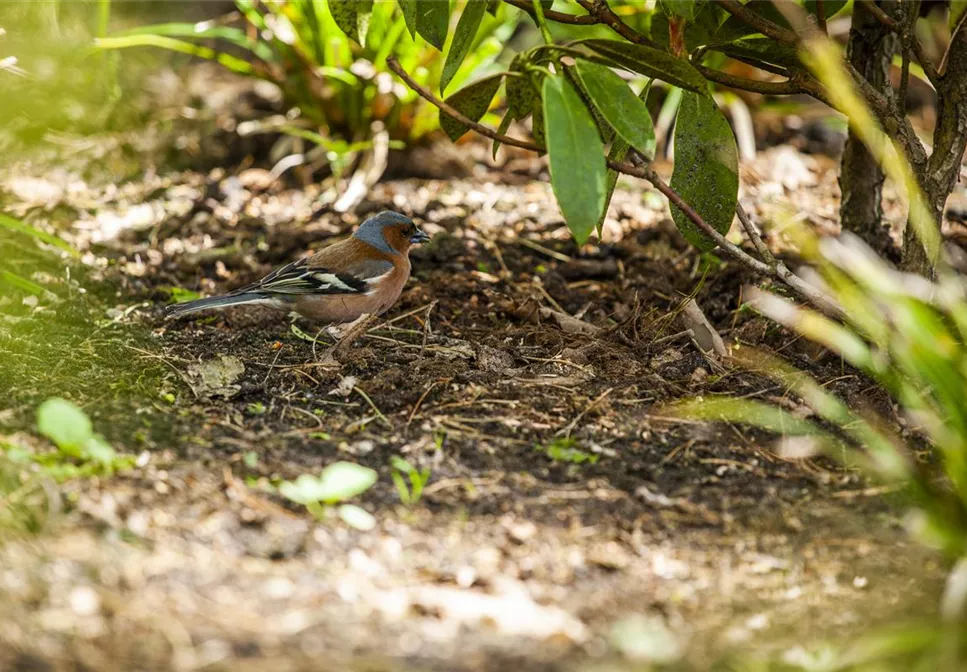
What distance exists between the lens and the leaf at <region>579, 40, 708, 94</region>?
3.10m

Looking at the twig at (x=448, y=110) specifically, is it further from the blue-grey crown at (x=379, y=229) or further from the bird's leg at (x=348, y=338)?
the blue-grey crown at (x=379, y=229)

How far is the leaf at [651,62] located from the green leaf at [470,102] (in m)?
0.47

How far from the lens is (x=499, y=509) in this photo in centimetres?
275

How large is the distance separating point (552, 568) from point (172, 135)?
442 centimetres

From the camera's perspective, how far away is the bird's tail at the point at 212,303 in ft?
13.0

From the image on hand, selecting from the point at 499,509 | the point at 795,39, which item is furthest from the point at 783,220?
the point at 499,509

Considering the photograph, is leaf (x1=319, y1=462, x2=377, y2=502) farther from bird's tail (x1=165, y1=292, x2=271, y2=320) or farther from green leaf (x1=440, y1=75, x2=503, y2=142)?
bird's tail (x1=165, y1=292, x2=271, y2=320)

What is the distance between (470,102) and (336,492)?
161cm

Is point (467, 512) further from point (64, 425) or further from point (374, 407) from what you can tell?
point (64, 425)

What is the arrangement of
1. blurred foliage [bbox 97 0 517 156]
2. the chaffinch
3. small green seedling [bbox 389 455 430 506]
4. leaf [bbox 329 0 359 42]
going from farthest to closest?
blurred foliage [bbox 97 0 517 156] < the chaffinch < leaf [bbox 329 0 359 42] < small green seedling [bbox 389 455 430 506]

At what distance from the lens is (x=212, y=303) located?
4035 mm

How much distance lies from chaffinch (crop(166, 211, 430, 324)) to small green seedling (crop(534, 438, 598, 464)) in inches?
51.5

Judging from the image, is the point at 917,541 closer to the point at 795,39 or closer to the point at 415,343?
the point at 795,39

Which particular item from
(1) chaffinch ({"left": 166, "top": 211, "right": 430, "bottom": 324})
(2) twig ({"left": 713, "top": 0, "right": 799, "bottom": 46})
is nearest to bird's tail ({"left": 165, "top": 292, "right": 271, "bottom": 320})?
(1) chaffinch ({"left": 166, "top": 211, "right": 430, "bottom": 324})
